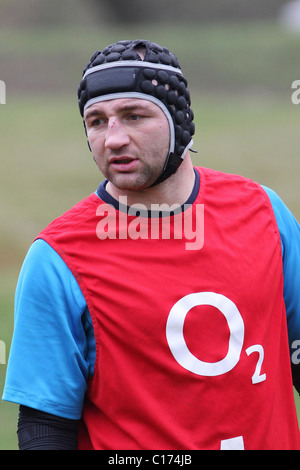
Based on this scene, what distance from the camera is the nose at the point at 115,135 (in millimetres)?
2387

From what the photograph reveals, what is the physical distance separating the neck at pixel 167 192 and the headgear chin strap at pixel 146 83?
0.11 feet

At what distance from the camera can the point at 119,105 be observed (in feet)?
7.94

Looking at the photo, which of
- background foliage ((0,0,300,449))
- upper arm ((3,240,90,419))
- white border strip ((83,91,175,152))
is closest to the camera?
upper arm ((3,240,90,419))

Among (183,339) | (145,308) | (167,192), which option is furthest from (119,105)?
(183,339)

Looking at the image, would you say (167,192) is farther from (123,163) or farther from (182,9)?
(182,9)

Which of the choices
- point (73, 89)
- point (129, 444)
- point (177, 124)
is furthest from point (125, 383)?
point (73, 89)

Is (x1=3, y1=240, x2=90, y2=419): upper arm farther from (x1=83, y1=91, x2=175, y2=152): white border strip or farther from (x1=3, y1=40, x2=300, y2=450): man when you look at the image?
(x1=83, y1=91, x2=175, y2=152): white border strip

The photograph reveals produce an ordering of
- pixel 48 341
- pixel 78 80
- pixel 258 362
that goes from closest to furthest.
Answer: pixel 48 341, pixel 258 362, pixel 78 80

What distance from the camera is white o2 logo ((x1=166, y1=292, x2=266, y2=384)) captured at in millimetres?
2375

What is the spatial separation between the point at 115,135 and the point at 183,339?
61 centimetres

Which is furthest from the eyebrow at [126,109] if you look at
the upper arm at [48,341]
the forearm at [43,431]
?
the forearm at [43,431]

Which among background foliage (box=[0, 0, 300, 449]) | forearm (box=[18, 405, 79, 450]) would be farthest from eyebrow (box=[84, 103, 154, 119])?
background foliage (box=[0, 0, 300, 449])

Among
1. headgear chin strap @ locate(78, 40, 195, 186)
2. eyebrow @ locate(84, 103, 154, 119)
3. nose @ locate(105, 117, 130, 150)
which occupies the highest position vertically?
headgear chin strap @ locate(78, 40, 195, 186)

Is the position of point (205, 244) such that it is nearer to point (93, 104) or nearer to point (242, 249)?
point (242, 249)
